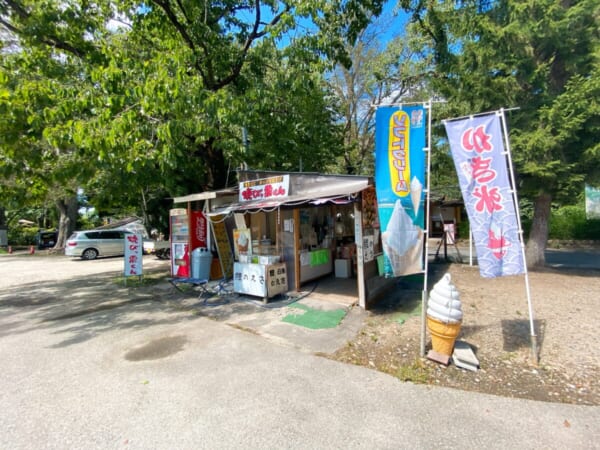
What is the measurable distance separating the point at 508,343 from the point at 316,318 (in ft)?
9.96

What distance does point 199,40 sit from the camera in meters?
7.72

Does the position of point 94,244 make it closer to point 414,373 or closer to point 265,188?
point 265,188

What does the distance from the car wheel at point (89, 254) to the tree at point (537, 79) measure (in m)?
18.0

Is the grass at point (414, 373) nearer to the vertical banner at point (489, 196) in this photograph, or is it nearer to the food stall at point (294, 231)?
the vertical banner at point (489, 196)

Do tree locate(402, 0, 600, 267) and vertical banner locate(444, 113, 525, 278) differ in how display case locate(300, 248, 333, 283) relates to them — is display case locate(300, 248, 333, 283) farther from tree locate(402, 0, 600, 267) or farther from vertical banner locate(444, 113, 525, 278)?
tree locate(402, 0, 600, 267)

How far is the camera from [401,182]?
14.5ft

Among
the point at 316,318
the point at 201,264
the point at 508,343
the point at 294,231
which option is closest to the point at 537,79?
the point at 508,343

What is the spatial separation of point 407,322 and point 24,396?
539 cm

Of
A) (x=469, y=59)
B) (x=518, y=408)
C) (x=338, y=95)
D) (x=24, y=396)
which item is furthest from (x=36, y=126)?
(x=338, y=95)

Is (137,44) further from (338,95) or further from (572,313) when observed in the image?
(572,313)

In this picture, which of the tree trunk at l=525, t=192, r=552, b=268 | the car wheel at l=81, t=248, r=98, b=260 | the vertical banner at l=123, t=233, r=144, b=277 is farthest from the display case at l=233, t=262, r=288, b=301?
the car wheel at l=81, t=248, r=98, b=260

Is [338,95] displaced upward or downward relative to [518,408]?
upward

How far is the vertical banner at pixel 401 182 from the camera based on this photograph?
14.3 feet

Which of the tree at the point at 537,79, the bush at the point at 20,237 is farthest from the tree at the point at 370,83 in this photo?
the bush at the point at 20,237
